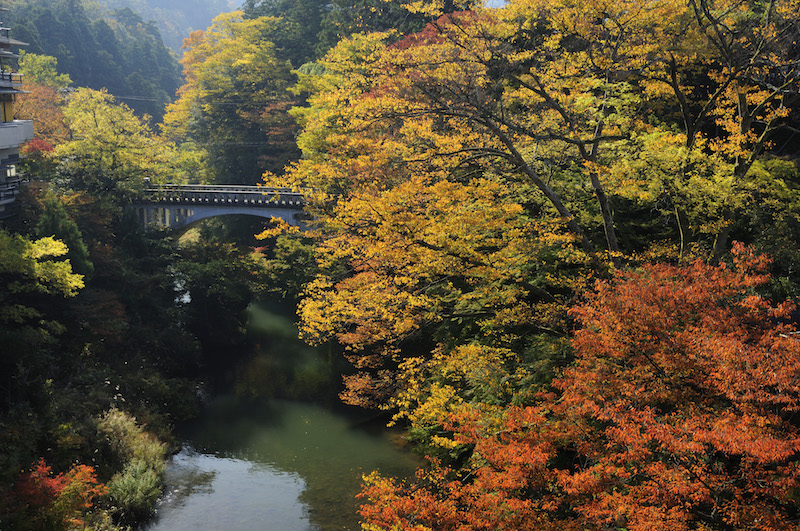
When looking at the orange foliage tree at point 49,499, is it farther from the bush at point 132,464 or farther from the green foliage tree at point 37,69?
the green foliage tree at point 37,69

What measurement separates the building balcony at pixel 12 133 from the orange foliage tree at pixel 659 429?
74.4 feet

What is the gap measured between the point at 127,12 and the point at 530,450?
105776 millimetres

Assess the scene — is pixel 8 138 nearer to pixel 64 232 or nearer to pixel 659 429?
pixel 64 232

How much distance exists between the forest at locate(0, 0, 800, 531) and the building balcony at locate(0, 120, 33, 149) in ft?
4.67

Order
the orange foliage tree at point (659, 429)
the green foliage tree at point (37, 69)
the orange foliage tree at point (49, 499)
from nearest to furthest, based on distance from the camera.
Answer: the orange foliage tree at point (659, 429) → the orange foliage tree at point (49, 499) → the green foliage tree at point (37, 69)

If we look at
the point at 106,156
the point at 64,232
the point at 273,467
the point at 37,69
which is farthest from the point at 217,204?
the point at 37,69

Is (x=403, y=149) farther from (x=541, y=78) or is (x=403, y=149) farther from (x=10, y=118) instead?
(x=10, y=118)

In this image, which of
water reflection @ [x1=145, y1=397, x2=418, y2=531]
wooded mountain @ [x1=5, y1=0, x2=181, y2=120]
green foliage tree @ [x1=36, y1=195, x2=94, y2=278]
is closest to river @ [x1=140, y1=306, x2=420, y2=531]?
water reflection @ [x1=145, y1=397, x2=418, y2=531]

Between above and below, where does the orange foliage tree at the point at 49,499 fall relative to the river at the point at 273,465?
above

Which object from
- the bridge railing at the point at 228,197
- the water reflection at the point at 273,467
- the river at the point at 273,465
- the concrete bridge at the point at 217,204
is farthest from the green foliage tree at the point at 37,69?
the water reflection at the point at 273,467

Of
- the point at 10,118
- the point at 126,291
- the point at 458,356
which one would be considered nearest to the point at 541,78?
the point at 458,356

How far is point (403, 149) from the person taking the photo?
17703 millimetres

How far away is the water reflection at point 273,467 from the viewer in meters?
17.2

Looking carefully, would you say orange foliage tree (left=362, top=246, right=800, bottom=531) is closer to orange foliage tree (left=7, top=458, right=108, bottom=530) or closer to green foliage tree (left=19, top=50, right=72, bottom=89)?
orange foliage tree (left=7, top=458, right=108, bottom=530)
